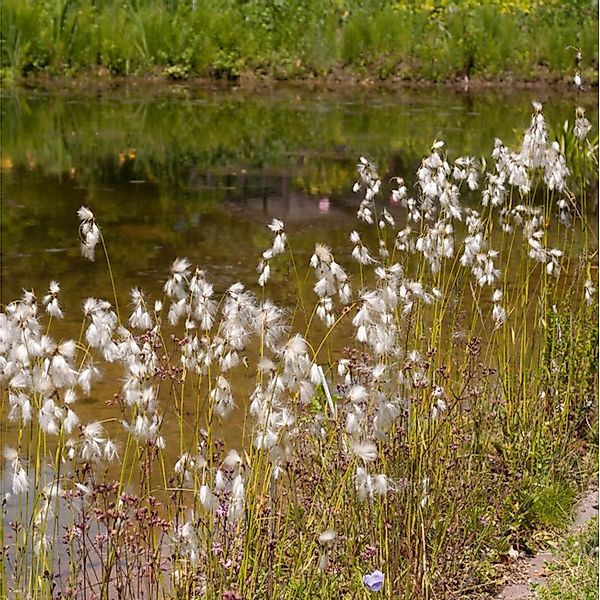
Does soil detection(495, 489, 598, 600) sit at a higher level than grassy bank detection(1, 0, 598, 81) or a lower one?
lower

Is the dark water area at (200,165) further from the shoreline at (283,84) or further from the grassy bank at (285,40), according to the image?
the grassy bank at (285,40)

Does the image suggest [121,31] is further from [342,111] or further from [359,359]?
[359,359]

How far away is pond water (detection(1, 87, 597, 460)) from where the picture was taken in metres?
7.35

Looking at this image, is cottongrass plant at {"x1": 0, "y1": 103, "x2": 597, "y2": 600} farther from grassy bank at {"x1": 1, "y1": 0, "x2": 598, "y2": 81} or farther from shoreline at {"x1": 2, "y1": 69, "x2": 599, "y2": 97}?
grassy bank at {"x1": 1, "y1": 0, "x2": 598, "y2": 81}

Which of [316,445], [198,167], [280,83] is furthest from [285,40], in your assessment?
[316,445]

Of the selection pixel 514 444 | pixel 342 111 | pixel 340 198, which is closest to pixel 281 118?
pixel 342 111

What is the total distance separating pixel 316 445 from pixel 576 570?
2.76 feet

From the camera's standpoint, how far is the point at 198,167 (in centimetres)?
1101

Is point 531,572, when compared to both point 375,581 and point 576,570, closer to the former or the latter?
→ point 576,570

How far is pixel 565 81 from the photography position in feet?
58.2

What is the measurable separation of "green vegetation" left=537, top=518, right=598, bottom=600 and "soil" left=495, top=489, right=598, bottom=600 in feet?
0.15

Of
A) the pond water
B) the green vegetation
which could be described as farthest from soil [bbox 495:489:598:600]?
the pond water

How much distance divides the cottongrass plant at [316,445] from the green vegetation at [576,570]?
171 mm

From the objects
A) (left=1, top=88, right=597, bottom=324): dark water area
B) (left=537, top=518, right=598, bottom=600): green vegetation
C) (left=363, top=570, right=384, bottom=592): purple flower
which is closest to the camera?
(left=363, top=570, right=384, bottom=592): purple flower
